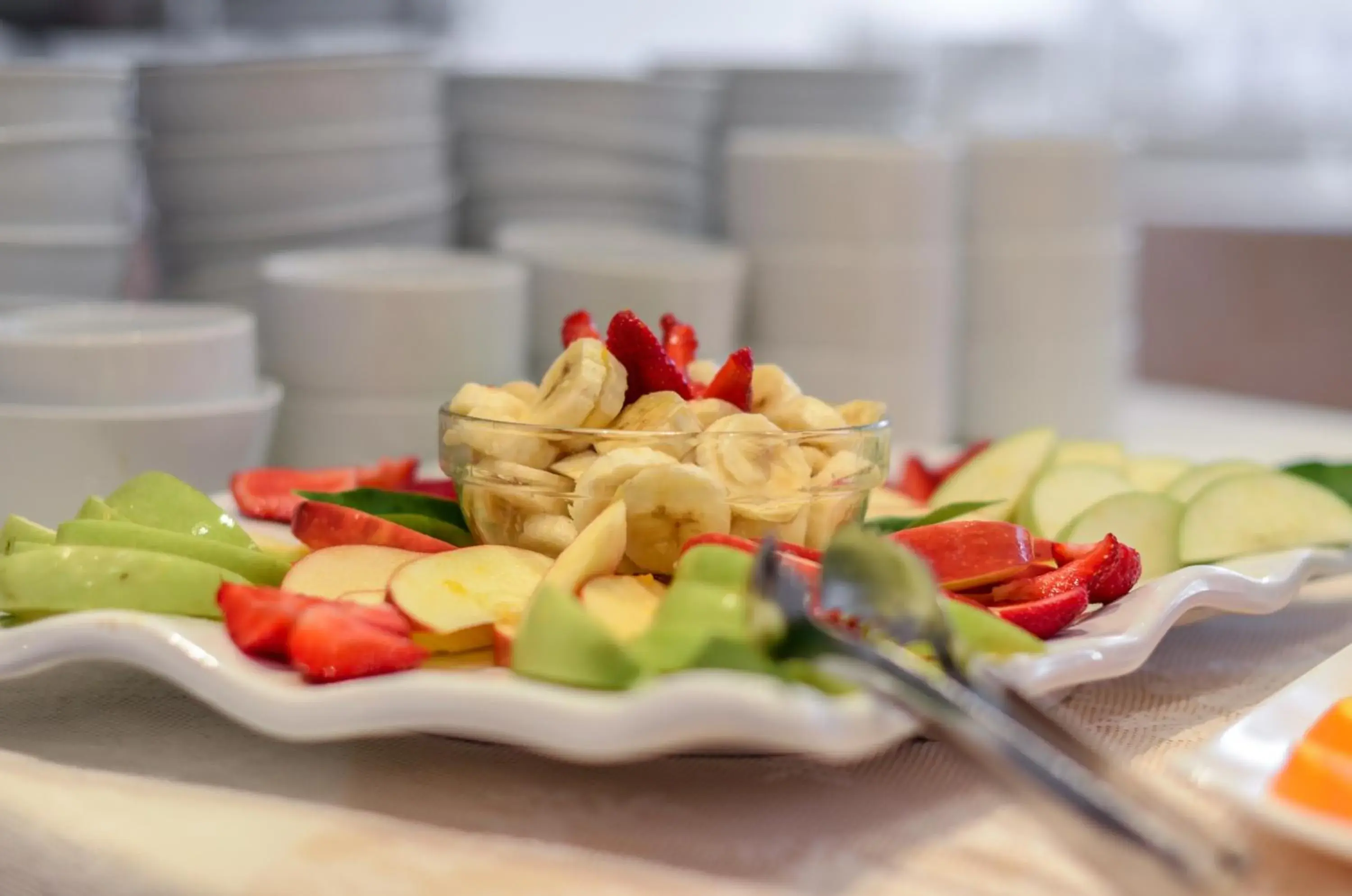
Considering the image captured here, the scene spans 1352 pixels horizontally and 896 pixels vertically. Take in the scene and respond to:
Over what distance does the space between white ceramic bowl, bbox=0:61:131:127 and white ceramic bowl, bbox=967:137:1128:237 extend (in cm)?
92

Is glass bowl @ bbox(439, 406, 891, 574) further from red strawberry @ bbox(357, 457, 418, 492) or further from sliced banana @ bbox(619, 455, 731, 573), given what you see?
red strawberry @ bbox(357, 457, 418, 492)

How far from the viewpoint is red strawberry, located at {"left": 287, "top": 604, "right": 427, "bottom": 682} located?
66cm

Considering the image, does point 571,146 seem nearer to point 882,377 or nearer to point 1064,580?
point 882,377

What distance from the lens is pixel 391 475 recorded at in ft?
3.60

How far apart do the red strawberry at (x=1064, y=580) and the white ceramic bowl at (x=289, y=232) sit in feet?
2.98

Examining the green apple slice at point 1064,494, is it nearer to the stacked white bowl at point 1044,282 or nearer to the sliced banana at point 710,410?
the sliced banana at point 710,410

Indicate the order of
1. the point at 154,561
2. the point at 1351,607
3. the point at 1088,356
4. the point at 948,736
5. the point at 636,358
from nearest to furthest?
1. the point at 948,736
2. the point at 154,561
3. the point at 636,358
4. the point at 1351,607
5. the point at 1088,356

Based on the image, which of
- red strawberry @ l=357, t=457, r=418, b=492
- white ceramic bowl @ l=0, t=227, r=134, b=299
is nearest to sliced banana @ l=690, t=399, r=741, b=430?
red strawberry @ l=357, t=457, r=418, b=492

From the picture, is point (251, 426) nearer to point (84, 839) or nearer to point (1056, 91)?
point (84, 839)

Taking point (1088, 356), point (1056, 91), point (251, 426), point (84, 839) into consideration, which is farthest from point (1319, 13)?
point (84, 839)

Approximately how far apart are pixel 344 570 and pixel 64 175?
2.22ft

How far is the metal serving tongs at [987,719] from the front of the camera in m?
0.47

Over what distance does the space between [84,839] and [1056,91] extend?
2.42 meters

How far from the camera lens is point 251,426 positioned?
3.88 feet
